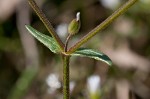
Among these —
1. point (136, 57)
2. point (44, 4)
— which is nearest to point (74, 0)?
point (44, 4)

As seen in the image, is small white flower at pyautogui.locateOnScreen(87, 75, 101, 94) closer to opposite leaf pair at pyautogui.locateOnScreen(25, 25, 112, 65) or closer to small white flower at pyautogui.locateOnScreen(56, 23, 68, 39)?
opposite leaf pair at pyautogui.locateOnScreen(25, 25, 112, 65)

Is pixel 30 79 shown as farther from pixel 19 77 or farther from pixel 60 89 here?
pixel 60 89

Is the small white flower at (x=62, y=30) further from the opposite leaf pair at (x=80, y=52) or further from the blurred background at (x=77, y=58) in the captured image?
the opposite leaf pair at (x=80, y=52)

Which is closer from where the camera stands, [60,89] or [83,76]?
[60,89]

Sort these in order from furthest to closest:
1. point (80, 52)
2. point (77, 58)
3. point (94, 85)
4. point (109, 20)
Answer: point (77, 58)
point (94, 85)
point (80, 52)
point (109, 20)

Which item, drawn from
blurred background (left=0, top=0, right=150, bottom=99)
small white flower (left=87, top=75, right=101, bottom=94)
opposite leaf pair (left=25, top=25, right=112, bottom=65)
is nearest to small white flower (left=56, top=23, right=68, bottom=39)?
blurred background (left=0, top=0, right=150, bottom=99)

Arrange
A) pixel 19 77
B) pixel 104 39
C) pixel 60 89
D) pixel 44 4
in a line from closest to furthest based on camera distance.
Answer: pixel 60 89 < pixel 19 77 < pixel 104 39 < pixel 44 4

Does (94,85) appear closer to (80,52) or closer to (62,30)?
(80,52)

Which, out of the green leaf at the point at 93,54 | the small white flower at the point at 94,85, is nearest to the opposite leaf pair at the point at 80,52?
the green leaf at the point at 93,54

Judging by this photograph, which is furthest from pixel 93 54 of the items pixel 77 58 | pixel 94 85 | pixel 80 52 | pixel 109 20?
pixel 77 58
